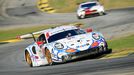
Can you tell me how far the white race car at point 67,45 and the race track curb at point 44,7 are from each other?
31.8m

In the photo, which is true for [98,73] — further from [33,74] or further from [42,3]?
[42,3]

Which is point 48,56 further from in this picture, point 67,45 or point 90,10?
point 90,10

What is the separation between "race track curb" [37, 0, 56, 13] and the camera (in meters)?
49.1

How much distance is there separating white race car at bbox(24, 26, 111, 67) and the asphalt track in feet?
1.03

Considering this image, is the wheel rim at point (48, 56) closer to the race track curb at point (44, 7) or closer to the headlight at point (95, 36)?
the headlight at point (95, 36)

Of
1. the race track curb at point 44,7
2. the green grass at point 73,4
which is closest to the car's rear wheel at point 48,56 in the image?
the green grass at point 73,4

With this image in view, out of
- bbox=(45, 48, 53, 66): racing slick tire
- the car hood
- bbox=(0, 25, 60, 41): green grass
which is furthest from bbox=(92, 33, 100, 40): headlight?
bbox=(0, 25, 60, 41): green grass

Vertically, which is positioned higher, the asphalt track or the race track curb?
the race track curb

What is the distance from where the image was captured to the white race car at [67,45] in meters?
15.3

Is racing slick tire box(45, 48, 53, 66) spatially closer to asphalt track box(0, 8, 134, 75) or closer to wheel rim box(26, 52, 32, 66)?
asphalt track box(0, 8, 134, 75)

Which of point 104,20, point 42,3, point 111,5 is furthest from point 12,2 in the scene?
point 104,20

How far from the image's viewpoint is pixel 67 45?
1543 centimetres

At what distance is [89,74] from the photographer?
464 inches

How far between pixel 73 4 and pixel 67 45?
3544 centimetres
